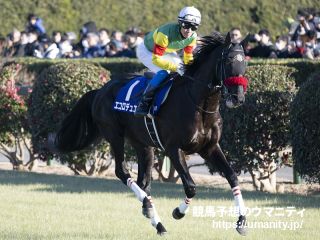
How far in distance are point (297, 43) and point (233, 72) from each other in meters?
9.95

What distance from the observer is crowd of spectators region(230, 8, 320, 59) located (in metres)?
17.7

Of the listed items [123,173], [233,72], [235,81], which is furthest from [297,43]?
[235,81]

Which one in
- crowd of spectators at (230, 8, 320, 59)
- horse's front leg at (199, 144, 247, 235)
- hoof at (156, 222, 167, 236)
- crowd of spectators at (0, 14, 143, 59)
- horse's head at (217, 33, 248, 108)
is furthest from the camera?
crowd of spectators at (0, 14, 143, 59)

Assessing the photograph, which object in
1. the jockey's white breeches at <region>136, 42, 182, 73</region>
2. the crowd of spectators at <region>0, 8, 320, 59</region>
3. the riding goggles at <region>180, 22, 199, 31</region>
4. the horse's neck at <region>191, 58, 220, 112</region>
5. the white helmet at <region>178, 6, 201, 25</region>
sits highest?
the white helmet at <region>178, 6, 201, 25</region>

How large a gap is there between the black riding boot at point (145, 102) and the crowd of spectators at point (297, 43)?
7.48 m

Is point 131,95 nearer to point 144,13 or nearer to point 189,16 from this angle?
point 189,16

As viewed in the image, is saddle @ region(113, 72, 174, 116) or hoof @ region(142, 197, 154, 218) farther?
saddle @ region(113, 72, 174, 116)

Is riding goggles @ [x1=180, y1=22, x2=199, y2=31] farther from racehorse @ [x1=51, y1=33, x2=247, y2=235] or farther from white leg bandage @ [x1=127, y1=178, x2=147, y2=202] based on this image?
white leg bandage @ [x1=127, y1=178, x2=147, y2=202]

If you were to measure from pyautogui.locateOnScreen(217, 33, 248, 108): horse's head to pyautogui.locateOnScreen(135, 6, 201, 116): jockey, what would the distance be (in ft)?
1.86

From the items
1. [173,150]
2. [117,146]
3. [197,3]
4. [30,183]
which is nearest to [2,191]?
[30,183]

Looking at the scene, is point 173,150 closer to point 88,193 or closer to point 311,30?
point 88,193

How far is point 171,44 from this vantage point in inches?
373

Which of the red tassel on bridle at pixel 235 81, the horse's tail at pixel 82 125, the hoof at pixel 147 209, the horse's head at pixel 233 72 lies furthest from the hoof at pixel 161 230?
the horse's tail at pixel 82 125

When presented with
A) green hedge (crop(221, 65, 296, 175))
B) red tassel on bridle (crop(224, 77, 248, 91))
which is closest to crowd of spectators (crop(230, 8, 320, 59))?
green hedge (crop(221, 65, 296, 175))
